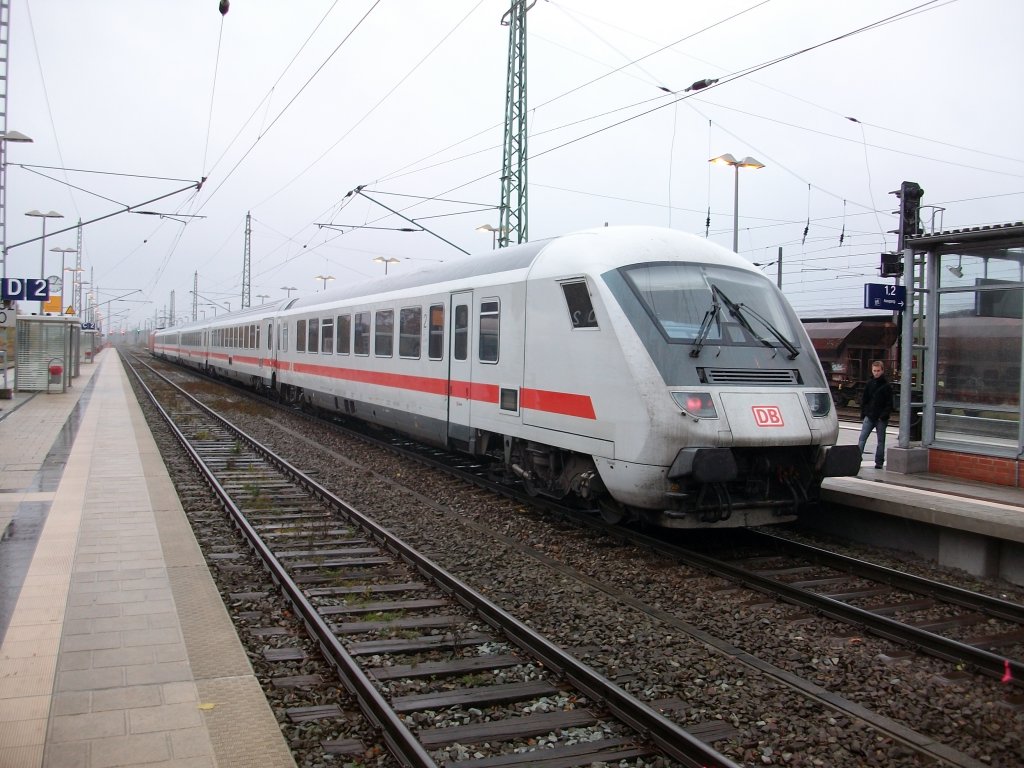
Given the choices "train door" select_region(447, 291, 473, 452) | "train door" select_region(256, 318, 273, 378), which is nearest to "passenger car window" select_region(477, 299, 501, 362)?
"train door" select_region(447, 291, 473, 452)

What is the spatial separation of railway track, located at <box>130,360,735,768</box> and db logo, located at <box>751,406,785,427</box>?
117 inches

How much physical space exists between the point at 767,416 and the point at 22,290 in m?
19.3

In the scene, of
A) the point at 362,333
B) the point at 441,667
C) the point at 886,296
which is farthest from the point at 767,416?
the point at 362,333

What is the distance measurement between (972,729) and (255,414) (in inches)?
759

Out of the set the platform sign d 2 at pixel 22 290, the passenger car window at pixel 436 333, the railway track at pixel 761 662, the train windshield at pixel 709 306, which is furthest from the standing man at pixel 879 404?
the platform sign d 2 at pixel 22 290

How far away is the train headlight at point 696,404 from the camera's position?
709 cm

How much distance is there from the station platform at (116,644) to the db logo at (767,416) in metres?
4.71

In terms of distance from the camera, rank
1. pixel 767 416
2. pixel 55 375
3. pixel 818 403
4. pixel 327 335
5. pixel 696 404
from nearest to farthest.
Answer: pixel 696 404 < pixel 767 416 < pixel 818 403 < pixel 327 335 < pixel 55 375

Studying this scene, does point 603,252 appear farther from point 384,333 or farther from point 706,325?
point 384,333

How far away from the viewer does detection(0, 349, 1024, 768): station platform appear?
390 centimetres

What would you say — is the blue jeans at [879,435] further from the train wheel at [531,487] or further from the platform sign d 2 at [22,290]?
the platform sign d 2 at [22,290]

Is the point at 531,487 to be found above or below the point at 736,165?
below

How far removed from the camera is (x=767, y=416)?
735 centimetres

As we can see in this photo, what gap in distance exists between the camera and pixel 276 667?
5078mm
